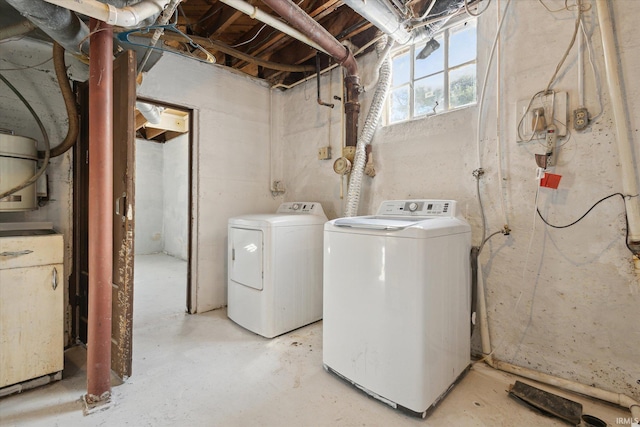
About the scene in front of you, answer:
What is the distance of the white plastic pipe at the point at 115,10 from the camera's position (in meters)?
1.26


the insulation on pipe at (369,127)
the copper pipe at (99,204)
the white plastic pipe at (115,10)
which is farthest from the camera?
the insulation on pipe at (369,127)

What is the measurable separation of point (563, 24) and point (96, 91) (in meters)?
2.57

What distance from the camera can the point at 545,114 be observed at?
1665 mm

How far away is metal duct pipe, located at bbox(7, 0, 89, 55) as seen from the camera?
1.31 meters

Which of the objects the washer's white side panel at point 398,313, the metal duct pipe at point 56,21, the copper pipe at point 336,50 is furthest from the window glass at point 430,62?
the metal duct pipe at point 56,21

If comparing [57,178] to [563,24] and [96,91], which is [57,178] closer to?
[96,91]

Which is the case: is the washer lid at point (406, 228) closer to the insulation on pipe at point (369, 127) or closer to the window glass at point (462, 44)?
the insulation on pipe at point (369, 127)

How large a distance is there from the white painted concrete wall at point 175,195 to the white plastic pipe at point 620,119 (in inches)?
220

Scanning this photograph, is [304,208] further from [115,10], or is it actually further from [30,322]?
[30,322]

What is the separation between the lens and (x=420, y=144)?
2.21 meters

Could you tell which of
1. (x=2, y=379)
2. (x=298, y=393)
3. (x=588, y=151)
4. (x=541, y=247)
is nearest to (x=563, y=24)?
(x=588, y=151)

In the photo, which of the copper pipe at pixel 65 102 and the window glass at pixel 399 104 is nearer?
the copper pipe at pixel 65 102

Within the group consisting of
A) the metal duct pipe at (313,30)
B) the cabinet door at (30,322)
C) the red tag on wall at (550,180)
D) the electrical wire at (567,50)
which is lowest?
the cabinet door at (30,322)

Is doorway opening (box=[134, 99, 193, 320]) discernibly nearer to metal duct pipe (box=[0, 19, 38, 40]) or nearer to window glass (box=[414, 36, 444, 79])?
metal duct pipe (box=[0, 19, 38, 40])
